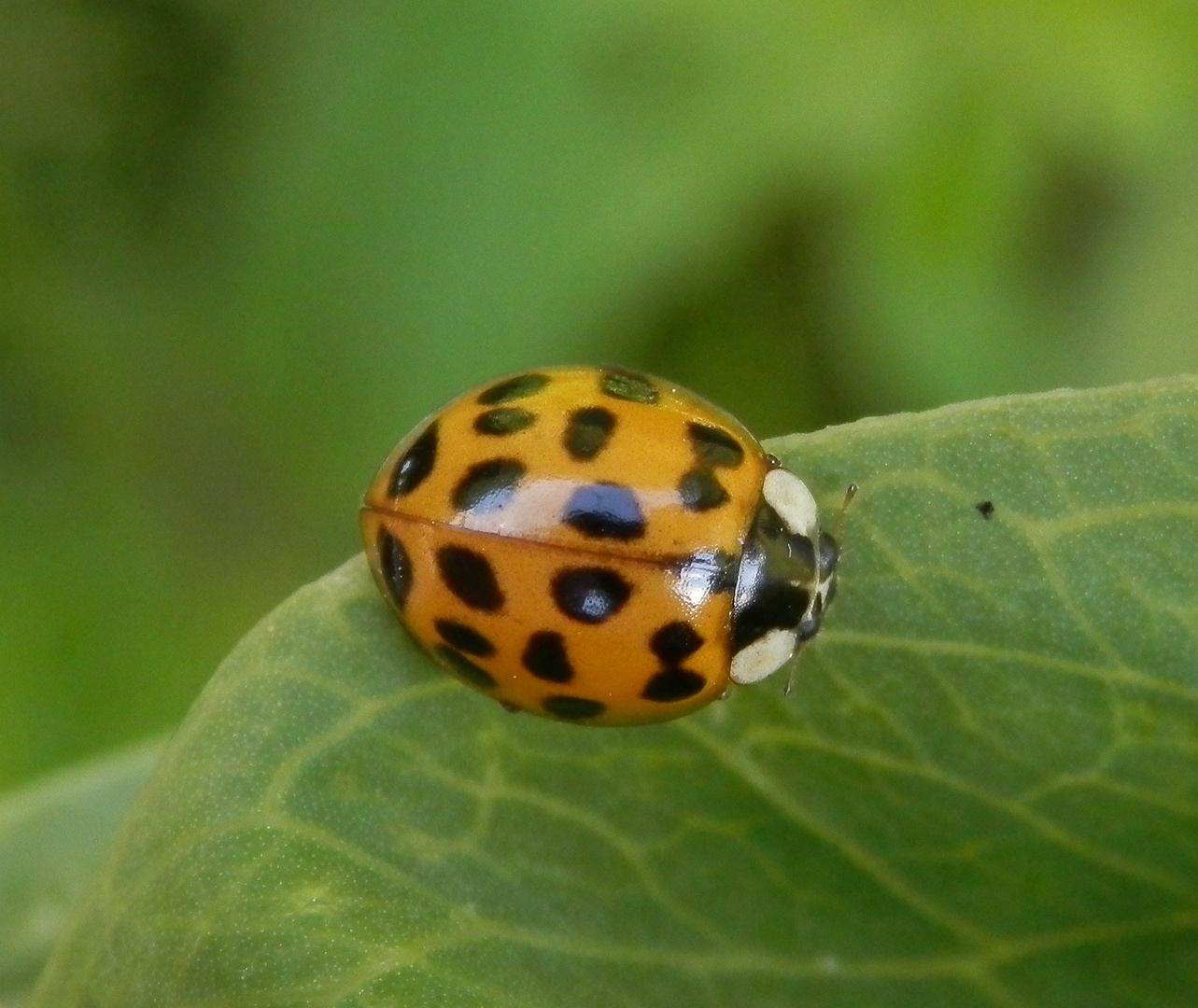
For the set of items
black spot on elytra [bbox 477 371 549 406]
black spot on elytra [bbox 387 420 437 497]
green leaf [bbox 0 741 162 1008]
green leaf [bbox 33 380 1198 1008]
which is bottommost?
green leaf [bbox 0 741 162 1008]

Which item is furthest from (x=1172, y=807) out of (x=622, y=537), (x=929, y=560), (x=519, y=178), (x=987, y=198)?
(x=519, y=178)

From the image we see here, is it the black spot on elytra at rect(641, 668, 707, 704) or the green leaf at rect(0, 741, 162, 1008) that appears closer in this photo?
the black spot on elytra at rect(641, 668, 707, 704)

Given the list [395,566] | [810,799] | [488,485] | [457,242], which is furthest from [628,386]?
[457,242]

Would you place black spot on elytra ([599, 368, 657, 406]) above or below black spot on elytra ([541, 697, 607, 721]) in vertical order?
above

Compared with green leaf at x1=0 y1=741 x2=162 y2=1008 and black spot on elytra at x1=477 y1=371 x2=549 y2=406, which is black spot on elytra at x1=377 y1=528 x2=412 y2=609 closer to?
black spot on elytra at x1=477 y1=371 x2=549 y2=406

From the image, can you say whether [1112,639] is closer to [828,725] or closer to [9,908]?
[828,725]

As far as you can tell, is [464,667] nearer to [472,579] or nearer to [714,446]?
[472,579]

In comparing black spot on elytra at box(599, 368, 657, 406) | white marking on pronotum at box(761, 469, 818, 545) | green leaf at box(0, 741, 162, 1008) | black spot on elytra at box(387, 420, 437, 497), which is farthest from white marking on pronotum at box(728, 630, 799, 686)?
green leaf at box(0, 741, 162, 1008)

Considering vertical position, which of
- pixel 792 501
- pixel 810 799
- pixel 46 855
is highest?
pixel 792 501
